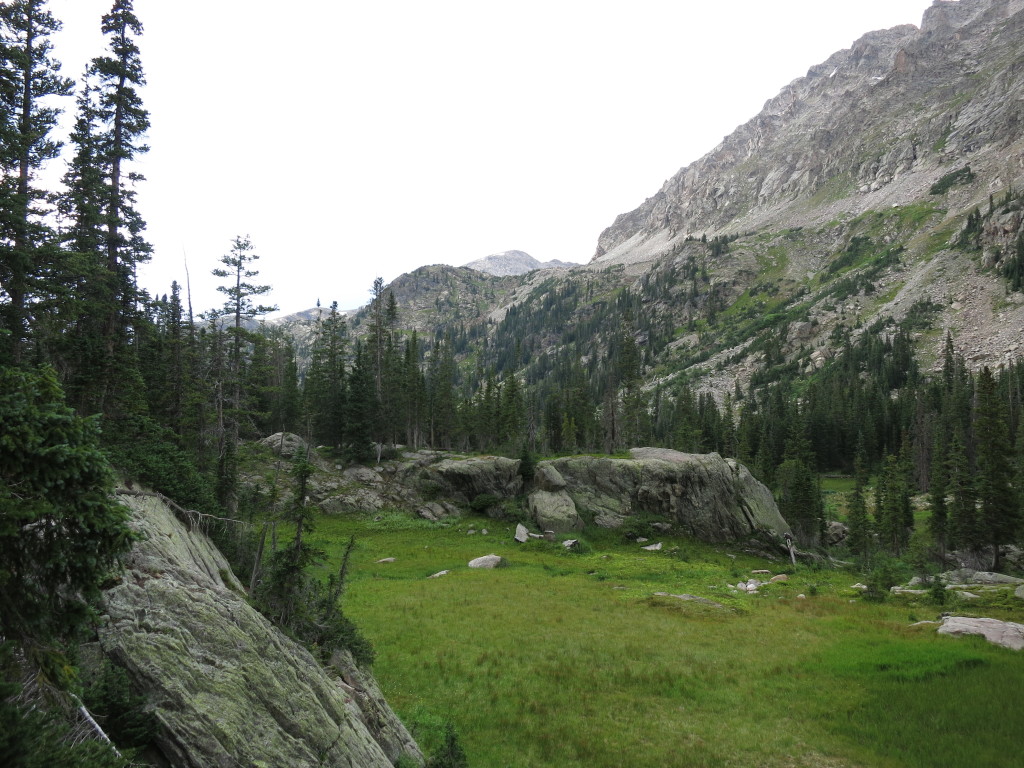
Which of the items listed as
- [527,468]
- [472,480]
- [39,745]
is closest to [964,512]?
[527,468]

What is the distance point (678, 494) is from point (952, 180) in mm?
220412

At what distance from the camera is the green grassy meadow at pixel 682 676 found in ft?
40.8

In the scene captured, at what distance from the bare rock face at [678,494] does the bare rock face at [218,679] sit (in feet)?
131

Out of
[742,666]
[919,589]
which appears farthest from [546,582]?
[919,589]

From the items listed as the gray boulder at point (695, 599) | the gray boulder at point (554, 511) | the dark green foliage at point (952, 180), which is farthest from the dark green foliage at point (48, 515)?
the dark green foliage at point (952, 180)

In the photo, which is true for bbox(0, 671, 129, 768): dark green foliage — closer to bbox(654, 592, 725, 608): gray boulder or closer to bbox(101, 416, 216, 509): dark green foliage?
bbox(101, 416, 216, 509): dark green foliage

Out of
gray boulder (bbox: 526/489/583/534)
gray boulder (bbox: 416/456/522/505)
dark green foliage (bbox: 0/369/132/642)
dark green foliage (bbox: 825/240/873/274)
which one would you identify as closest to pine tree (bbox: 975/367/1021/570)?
gray boulder (bbox: 526/489/583/534)

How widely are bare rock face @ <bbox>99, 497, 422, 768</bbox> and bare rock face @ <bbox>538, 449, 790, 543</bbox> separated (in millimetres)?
40018

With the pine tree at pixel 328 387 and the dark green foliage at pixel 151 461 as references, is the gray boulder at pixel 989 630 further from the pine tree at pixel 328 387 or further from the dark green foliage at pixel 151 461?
the pine tree at pixel 328 387

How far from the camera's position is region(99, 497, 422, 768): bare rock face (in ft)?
20.4

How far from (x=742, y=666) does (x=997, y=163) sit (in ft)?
799

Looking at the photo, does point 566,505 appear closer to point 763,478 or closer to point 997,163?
point 763,478

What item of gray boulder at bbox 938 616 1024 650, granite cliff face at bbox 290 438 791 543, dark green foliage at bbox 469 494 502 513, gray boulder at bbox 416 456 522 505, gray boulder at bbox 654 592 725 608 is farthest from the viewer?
gray boulder at bbox 416 456 522 505

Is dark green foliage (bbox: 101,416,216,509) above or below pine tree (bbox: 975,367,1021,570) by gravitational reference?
above
